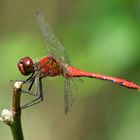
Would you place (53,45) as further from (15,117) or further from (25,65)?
(15,117)

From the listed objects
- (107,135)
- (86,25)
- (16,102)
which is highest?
(86,25)

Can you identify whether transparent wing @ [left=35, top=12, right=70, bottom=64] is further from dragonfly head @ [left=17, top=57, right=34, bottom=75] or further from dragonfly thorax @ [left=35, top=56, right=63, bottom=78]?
dragonfly head @ [left=17, top=57, right=34, bottom=75]

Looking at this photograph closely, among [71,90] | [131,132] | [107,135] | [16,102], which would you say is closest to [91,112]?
[107,135]

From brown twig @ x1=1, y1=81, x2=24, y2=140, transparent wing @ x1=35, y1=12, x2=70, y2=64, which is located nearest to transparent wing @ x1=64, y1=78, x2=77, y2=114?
transparent wing @ x1=35, y1=12, x2=70, y2=64

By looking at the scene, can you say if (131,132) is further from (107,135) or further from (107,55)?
(107,55)

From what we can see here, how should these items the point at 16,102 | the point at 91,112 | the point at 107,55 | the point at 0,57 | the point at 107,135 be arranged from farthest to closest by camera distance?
the point at 91,112 → the point at 107,135 → the point at 0,57 → the point at 107,55 → the point at 16,102

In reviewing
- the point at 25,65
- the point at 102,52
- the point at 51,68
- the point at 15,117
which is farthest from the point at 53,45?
the point at 15,117

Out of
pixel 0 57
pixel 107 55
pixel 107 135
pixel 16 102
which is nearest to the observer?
pixel 16 102

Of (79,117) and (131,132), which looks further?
(79,117)
